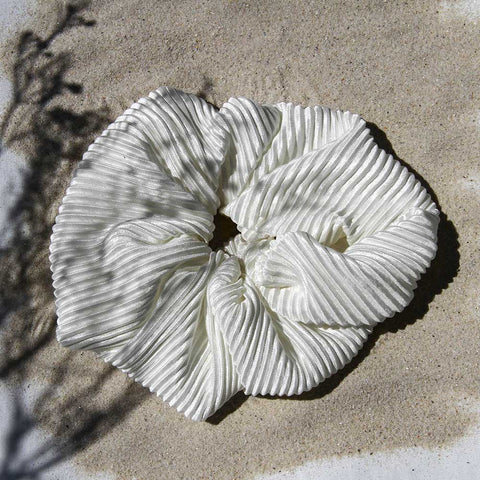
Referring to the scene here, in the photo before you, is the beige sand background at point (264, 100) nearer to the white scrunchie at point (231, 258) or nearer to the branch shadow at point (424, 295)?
the branch shadow at point (424, 295)

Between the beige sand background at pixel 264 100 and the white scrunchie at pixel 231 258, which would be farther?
the beige sand background at pixel 264 100

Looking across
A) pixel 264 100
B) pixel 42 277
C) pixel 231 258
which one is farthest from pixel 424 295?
pixel 42 277

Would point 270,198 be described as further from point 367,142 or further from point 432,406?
point 432,406

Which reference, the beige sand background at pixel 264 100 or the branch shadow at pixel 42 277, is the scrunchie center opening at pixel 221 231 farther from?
the branch shadow at pixel 42 277

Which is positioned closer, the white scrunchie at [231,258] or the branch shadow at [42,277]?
the white scrunchie at [231,258]

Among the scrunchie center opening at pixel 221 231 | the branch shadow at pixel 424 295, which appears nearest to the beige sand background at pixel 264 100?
the branch shadow at pixel 424 295

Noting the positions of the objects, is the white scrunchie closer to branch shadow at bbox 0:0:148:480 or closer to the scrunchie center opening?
the scrunchie center opening

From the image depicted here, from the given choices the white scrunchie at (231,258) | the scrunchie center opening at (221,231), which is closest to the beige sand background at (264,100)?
the white scrunchie at (231,258)
